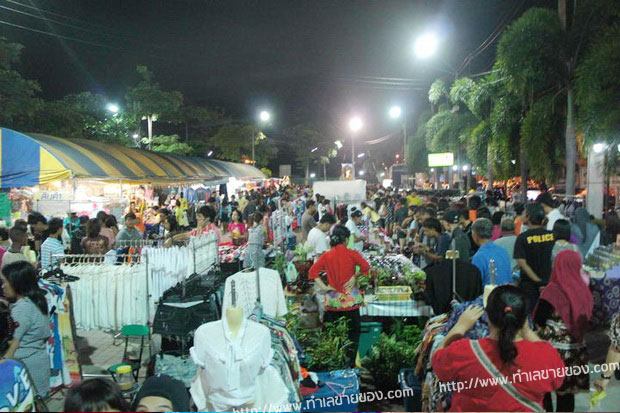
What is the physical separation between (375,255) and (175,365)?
4.86 metres

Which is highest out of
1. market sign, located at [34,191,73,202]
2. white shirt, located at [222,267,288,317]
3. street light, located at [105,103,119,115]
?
street light, located at [105,103,119,115]

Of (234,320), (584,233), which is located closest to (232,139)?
(584,233)

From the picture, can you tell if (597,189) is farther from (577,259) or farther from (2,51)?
(2,51)

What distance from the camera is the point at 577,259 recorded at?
4.38 meters

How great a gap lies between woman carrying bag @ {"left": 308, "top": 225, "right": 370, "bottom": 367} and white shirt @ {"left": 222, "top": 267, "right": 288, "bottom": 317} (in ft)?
2.44

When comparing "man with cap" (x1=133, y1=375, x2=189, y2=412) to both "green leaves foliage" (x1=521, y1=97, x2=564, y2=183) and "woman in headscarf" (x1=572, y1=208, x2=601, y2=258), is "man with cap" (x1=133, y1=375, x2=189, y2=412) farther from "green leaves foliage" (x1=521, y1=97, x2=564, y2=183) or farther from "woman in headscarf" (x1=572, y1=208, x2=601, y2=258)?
"green leaves foliage" (x1=521, y1=97, x2=564, y2=183)

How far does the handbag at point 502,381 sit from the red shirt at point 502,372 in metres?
0.02

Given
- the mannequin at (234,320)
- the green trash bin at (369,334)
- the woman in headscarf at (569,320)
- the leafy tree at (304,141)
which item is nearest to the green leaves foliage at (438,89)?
the green trash bin at (369,334)

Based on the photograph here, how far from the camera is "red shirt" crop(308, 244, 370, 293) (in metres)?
5.68

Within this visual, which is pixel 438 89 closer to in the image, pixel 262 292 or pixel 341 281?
pixel 341 281

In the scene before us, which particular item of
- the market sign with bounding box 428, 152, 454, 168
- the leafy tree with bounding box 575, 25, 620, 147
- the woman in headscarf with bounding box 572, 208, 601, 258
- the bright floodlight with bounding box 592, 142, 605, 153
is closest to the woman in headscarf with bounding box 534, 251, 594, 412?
the woman in headscarf with bounding box 572, 208, 601, 258

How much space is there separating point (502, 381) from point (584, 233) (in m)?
6.50

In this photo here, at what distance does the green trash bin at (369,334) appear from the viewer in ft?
20.2

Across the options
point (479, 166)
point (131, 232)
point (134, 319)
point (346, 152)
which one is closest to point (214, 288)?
point (134, 319)
